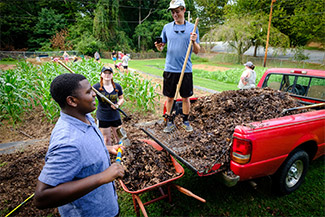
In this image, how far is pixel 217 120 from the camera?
12.1 ft

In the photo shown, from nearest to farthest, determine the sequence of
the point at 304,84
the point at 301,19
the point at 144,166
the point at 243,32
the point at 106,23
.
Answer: the point at 144,166 → the point at 304,84 → the point at 243,32 → the point at 301,19 → the point at 106,23

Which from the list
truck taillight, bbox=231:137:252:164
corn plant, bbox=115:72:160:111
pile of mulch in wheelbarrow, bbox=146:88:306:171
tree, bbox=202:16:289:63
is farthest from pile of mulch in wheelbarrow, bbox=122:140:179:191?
tree, bbox=202:16:289:63

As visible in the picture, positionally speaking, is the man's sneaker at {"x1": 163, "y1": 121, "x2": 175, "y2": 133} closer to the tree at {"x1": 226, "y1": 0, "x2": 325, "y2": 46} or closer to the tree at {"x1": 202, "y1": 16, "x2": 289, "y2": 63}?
the tree at {"x1": 202, "y1": 16, "x2": 289, "y2": 63}

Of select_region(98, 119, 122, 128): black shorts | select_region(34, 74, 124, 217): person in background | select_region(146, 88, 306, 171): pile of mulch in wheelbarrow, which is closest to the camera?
select_region(34, 74, 124, 217): person in background

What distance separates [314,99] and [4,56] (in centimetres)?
3359

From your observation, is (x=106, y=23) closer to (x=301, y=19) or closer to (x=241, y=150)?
(x=301, y=19)

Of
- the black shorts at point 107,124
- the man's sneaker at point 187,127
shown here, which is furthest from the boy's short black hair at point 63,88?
the man's sneaker at point 187,127

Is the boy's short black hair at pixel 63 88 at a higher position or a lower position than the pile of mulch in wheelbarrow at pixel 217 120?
higher

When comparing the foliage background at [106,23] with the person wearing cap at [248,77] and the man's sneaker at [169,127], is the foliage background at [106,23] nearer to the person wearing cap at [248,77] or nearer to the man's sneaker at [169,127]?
the person wearing cap at [248,77]

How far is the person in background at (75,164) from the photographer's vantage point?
43.1 inches

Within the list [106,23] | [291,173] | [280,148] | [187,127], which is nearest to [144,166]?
[187,127]

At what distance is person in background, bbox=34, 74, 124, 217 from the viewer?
1096mm

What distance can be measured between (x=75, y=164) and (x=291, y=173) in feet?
11.0

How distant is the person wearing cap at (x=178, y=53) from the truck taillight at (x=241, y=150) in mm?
1231
